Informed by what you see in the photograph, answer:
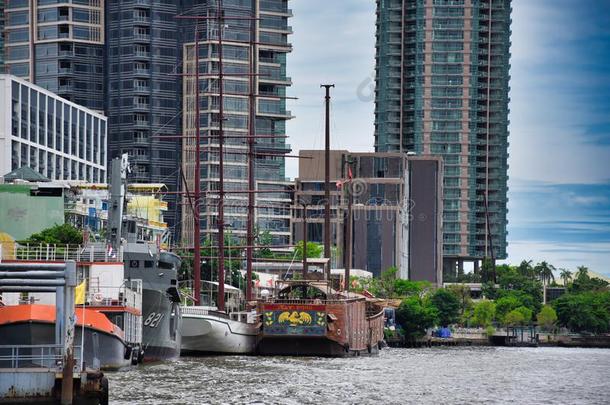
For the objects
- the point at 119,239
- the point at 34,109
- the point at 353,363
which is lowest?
the point at 353,363

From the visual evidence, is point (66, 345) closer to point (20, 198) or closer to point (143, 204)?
point (20, 198)

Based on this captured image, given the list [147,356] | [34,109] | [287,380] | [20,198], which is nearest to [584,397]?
[287,380]

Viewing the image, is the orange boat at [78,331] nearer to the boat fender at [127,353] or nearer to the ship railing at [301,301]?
the boat fender at [127,353]

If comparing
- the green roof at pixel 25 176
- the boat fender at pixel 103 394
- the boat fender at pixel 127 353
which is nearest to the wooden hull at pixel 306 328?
the boat fender at pixel 127 353

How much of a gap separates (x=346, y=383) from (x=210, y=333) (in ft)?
96.1

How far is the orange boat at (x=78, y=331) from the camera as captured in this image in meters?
65.4

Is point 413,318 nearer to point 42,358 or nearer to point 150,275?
point 150,275

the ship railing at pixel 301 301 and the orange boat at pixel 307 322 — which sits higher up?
the ship railing at pixel 301 301

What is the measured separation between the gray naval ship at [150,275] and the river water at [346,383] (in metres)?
1.93

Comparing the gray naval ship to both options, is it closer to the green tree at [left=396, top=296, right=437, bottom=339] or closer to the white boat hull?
the white boat hull

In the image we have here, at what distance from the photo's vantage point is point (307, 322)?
4210 inches

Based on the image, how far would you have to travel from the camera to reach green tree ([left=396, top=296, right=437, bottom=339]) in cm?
18575

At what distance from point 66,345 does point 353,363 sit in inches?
2036

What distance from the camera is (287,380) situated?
77.2 m
